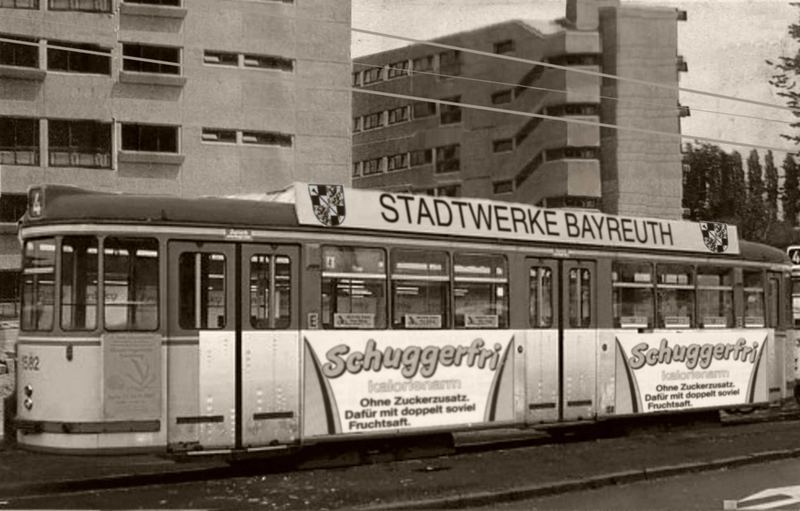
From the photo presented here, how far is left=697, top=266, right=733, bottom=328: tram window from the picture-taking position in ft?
64.2

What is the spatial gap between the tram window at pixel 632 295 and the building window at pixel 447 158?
6081 centimetres

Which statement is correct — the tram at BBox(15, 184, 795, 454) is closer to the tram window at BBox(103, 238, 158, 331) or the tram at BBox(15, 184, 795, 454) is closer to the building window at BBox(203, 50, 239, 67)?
the tram window at BBox(103, 238, 158, 331)

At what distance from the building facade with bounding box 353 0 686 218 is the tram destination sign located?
160ft

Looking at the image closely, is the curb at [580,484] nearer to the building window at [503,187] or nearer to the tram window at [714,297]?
the tram window at [714,297]

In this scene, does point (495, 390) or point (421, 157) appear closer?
point (495, 390)

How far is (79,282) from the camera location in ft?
44.1

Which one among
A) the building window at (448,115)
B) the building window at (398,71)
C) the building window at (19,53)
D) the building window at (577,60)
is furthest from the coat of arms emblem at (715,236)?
the building window at (398,71)

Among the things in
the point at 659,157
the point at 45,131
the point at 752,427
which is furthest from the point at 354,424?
the point at 659,157

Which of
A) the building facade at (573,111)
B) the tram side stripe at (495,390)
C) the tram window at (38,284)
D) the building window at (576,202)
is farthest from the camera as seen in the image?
the building window at (576,202)

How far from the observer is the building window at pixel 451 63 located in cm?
7832

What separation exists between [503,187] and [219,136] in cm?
3380

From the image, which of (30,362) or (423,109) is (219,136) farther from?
(423,109)

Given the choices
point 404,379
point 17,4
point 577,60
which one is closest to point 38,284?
point 404,379

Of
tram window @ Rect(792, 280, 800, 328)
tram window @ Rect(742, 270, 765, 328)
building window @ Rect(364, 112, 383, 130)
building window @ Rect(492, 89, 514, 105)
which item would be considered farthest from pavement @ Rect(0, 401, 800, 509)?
building window @ Rect(364, 112, 383, 130)
